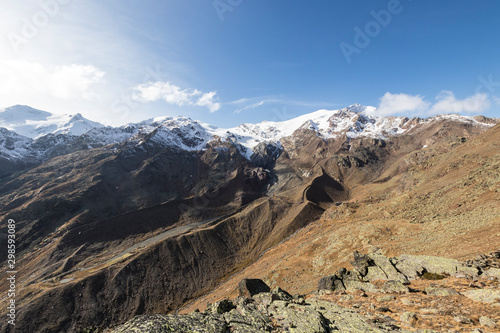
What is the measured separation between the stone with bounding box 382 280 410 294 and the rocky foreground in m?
0.01

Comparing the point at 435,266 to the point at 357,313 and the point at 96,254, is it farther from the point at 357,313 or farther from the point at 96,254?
the point at 96,254

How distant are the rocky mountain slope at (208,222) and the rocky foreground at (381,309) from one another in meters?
8.24

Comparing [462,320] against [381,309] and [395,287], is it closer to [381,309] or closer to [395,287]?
[381,309]

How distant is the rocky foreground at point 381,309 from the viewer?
11.4m

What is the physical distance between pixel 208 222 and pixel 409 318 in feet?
360

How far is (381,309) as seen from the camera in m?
14.4

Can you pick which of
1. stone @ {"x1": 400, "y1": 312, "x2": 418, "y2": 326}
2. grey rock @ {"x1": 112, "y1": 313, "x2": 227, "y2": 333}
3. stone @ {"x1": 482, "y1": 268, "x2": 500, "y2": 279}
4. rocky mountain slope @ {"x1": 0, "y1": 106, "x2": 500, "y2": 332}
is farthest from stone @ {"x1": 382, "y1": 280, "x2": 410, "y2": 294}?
grey rock @ {"x1": 112, "y1": 313, "x2": 227, "y2": 333}

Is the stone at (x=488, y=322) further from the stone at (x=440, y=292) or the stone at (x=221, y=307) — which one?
the stone at (x=221, y=307)

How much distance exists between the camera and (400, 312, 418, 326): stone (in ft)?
40.3

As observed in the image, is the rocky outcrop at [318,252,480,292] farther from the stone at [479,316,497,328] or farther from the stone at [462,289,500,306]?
the stone at [479,316,497,328]

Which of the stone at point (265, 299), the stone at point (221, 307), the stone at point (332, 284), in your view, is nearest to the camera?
the stone at point (221, 307)

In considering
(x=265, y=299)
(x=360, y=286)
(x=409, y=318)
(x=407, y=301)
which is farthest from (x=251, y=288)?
(x=409, y=318)

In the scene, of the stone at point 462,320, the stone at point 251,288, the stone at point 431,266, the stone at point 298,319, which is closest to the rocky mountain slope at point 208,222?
the stone at point 431,266

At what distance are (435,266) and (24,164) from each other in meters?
262
